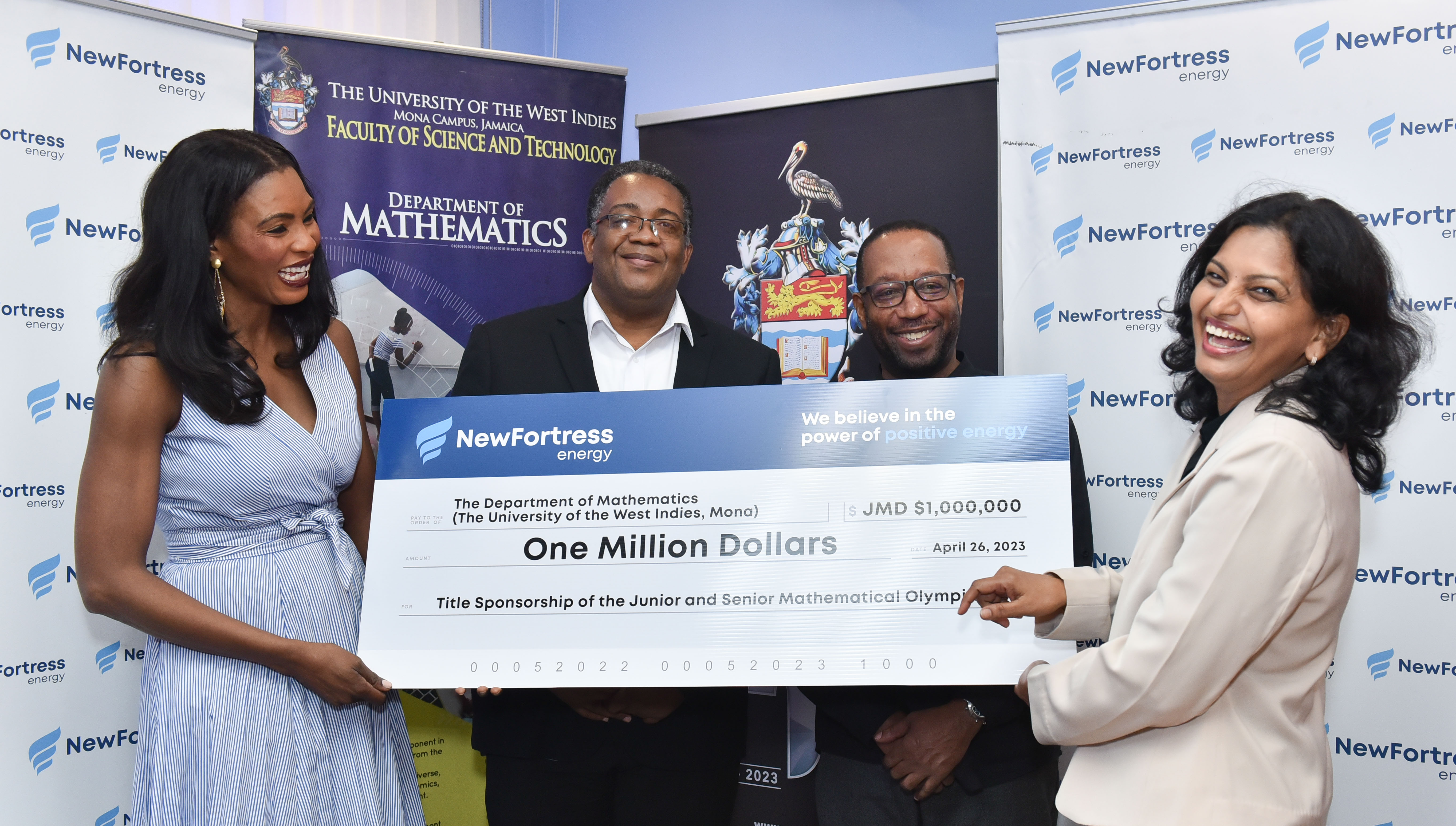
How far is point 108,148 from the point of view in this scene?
280 centimetres

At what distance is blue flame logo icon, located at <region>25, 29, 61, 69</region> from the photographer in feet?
8.71

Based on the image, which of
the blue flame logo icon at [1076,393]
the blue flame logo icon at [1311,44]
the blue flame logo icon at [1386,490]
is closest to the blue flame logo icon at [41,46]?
the blue flame logo icon at [1076,393]

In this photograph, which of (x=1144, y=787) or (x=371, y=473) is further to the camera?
(x=371, y=473)

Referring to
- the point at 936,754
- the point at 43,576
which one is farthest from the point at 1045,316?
the point at 43,576

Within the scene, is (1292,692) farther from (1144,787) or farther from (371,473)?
(371,473)

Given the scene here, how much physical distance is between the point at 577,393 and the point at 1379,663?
8.93 ft

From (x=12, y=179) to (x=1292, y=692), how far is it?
11.7ft

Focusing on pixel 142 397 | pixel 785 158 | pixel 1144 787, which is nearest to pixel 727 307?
pixel 785 158

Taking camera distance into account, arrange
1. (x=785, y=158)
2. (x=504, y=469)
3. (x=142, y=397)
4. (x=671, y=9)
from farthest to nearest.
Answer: (x=671, y=9) < (x=785, y=158) < (x=504, y=469) < (x=142, y=397)

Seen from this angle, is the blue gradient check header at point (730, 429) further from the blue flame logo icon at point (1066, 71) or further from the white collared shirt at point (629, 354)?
the blue flame logo icon at point (1066, 71)

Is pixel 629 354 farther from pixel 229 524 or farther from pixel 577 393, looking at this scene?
pixel 229 524

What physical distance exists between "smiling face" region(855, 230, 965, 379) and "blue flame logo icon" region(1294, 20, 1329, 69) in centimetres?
153

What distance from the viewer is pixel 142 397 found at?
177cm

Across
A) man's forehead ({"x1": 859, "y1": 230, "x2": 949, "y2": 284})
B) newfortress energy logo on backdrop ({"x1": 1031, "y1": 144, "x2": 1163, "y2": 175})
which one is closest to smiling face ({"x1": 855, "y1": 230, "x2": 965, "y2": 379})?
man's forehead ({"x1": 859, "y1": 230, "x2": 949, "y2": 284})
